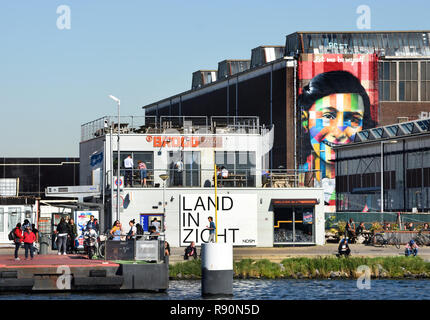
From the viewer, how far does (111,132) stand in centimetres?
6169

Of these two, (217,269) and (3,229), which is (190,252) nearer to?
(217,269)

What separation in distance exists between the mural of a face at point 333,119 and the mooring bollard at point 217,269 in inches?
3298

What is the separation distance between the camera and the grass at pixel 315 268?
4750 cm

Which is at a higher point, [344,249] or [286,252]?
[344,249]

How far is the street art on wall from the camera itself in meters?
118

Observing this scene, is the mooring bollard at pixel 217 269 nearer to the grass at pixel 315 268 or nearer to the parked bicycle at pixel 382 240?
the grass at pixel 315 268

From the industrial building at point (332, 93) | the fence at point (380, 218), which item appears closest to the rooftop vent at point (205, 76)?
the industrial building at point (332, 93)

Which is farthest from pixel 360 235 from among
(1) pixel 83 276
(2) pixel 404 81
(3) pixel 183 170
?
(2) pixel 404 81

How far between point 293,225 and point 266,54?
255ft

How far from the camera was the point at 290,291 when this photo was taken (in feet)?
135

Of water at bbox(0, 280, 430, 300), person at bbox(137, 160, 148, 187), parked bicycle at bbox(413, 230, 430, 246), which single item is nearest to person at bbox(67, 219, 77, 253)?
water at bbox(0, 280, 430, 300)
